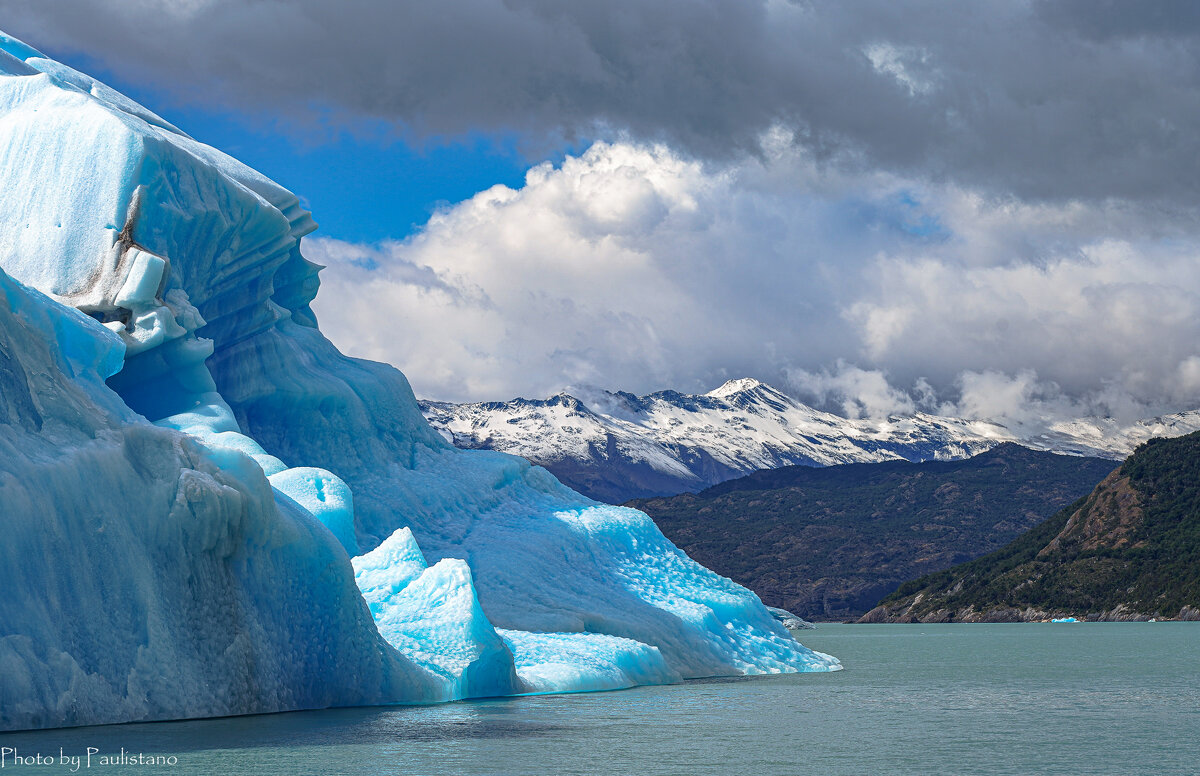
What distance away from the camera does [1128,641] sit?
93.8m

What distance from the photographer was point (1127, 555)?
591 ft

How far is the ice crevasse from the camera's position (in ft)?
84.4

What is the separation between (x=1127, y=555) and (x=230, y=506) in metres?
175

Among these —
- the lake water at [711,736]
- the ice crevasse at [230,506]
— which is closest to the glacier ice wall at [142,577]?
the ice crevasse at [230,506]

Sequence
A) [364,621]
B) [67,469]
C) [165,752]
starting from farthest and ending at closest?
[364,621], [67,469], [165,752]

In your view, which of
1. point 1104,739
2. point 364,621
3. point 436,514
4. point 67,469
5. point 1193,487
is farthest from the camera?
point 1193,487

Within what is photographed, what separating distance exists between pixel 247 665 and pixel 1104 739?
19758 millimetres

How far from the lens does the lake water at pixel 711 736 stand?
22859mm

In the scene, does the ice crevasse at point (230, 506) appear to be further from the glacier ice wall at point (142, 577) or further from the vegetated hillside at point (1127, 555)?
the vegetated hillside at point (1127, 555)

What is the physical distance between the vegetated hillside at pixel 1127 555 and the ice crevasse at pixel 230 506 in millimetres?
133231

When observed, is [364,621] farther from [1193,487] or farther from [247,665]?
[1193,487]

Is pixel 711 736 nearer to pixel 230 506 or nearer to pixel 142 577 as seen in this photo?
pixel 230 506

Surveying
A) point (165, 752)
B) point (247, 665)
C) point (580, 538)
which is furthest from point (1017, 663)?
point (165, 752)

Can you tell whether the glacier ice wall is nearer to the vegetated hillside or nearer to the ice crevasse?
the ice crevasse
